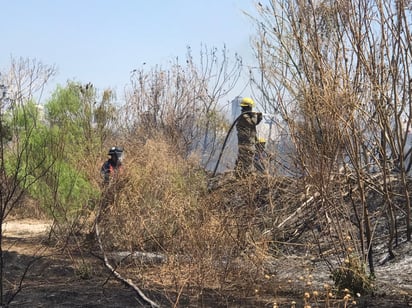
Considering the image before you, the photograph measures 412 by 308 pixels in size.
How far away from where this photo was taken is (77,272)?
772cm

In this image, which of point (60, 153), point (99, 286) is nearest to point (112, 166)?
point (60, 153)

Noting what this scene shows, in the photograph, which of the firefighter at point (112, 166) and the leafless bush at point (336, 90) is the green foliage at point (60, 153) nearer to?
the firefighter at point (112, 166)

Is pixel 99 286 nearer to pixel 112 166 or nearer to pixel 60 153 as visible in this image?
pixel 60 153

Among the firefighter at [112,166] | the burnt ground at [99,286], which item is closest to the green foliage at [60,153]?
the firefighter at [112,166]

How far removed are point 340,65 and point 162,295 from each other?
2.84 meters

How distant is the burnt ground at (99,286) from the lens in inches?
234

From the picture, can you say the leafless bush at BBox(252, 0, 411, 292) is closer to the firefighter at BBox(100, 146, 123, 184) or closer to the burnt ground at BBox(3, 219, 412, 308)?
the burnt ground at BBox(3, 219, 412, 308)

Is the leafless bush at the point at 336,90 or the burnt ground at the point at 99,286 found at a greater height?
the leafless bush at the point at 336,90

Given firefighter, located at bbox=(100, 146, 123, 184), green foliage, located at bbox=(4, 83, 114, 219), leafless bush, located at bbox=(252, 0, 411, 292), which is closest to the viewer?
leafless bush, located at bbox=(252, 0, 411, 292)

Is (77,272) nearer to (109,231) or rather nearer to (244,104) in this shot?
(109,231)

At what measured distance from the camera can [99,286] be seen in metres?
6.90

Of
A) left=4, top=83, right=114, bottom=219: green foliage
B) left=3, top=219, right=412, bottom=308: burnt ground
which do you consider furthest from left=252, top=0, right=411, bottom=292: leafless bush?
left=4, top=83, right=114, bottom=219: green foliage

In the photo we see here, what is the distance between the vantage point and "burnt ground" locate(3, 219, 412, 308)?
19.5 feet

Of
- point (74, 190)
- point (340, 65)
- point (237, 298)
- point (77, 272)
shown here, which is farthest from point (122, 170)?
point (340, 65)
